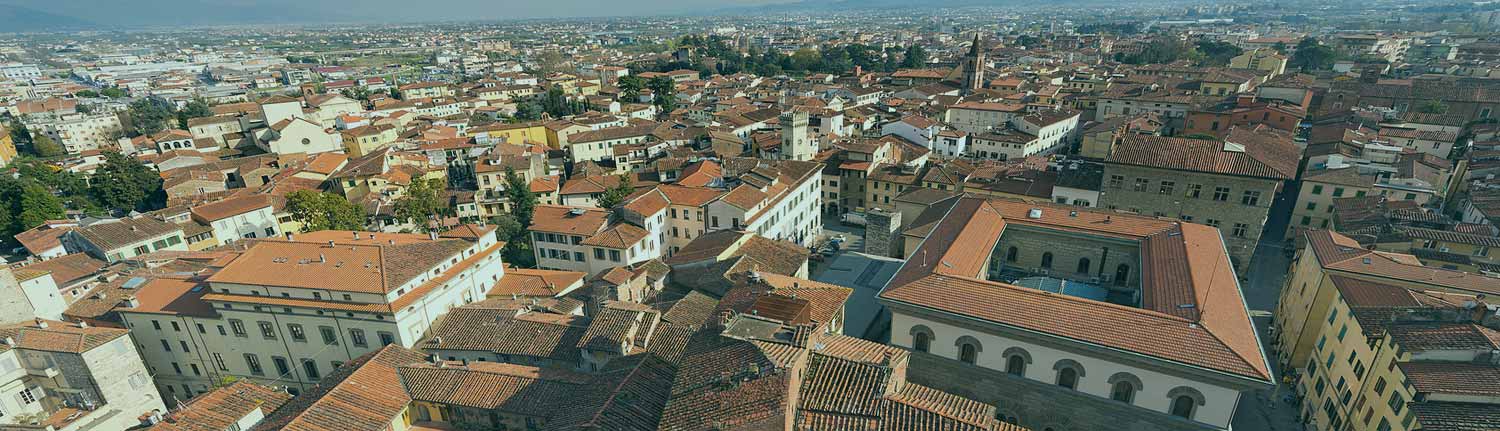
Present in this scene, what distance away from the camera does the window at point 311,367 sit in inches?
1198

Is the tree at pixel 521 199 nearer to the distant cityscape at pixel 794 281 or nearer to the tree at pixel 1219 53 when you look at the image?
the distant cityscape at pixel 794 281

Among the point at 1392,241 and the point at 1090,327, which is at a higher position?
the point at 1090,327

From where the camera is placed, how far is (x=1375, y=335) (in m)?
21.6

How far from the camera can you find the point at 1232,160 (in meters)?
36.1

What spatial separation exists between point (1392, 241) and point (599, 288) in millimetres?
41123

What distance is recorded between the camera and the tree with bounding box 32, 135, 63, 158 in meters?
85.1

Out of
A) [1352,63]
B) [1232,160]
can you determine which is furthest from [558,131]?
Answer: [1352,63]

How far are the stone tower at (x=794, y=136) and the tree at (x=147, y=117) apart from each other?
10027cm

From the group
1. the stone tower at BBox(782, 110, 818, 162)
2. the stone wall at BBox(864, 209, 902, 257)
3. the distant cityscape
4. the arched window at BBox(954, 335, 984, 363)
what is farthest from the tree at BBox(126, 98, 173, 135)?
the arched window at BBox(954, 335, 984, 363)

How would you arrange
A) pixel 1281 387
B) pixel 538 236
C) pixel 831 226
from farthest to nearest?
pixel 831 226 → pixel 538 236 → pixel 1281 387

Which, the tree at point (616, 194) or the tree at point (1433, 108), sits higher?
the tree at point (1433, 108)

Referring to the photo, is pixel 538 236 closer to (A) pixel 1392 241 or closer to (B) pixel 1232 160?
(B) pixel 1232 160

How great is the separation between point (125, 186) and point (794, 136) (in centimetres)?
6434

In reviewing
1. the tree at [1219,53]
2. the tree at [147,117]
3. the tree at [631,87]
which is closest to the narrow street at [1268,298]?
the tree at [631,87]
